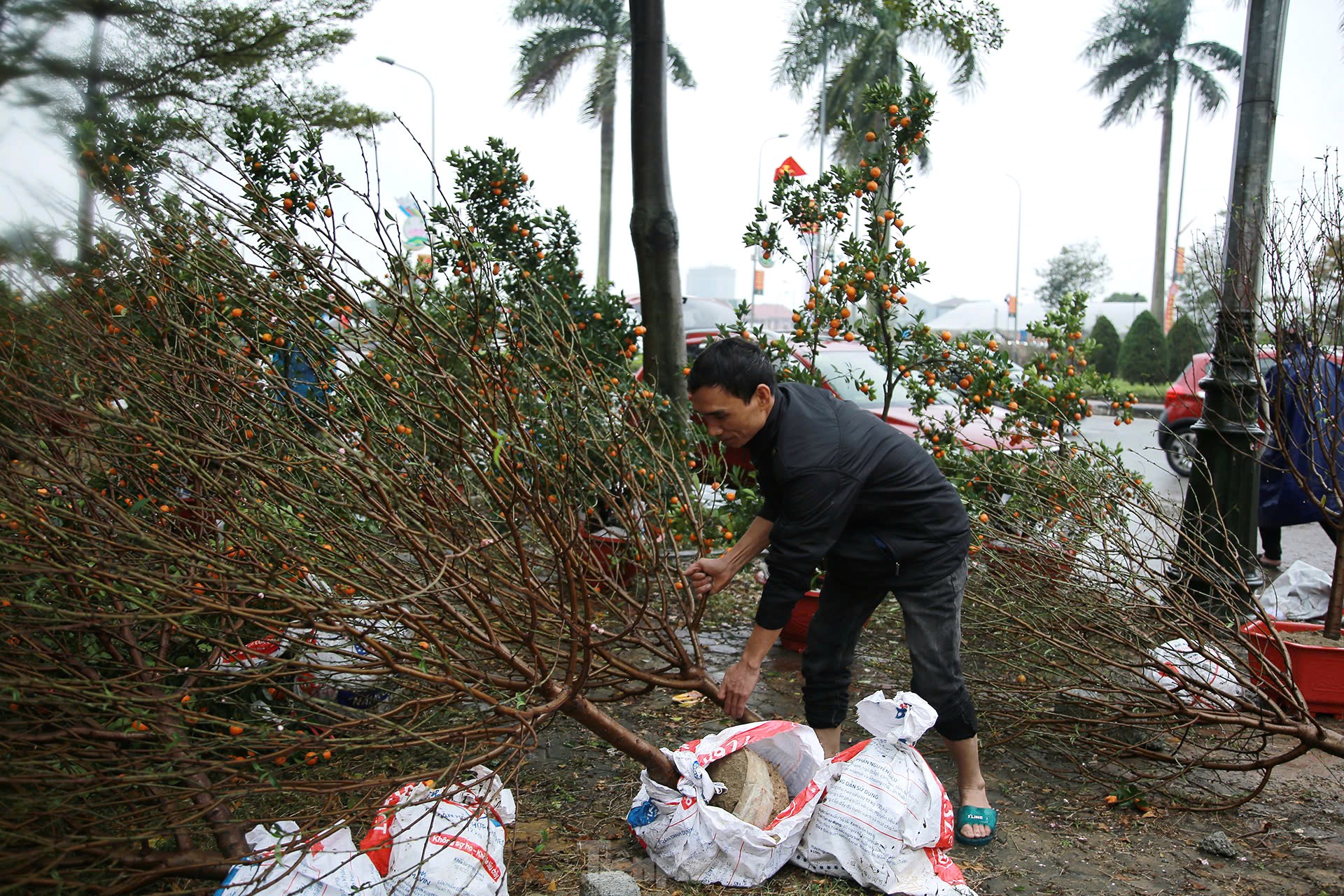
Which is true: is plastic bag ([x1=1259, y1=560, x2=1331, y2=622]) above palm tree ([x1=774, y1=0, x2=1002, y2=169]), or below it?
below

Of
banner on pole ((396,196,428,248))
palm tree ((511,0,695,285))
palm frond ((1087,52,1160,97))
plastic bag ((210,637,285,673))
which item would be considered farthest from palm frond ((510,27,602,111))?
plastic bag ((210,637,285,673))

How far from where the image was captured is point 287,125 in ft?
15.5

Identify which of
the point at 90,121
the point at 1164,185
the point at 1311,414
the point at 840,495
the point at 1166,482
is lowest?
the point at 1166,482

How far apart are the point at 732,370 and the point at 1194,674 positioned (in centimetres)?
211

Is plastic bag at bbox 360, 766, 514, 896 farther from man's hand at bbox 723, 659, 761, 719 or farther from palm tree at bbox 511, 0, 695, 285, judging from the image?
palm tree at bbox 511, 0, 695, 285

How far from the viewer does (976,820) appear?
9.12 ft

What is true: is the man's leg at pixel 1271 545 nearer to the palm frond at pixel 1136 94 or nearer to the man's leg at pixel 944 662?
the man's leg at pixel 944 662

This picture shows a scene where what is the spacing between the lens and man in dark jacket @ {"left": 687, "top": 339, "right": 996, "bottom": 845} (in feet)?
8.55

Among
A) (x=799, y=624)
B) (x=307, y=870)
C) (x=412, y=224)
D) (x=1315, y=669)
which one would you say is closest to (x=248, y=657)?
(x=307, y=870)

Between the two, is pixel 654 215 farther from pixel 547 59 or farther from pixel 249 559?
pixel 547 59

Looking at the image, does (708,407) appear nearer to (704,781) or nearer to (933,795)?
(704,781)

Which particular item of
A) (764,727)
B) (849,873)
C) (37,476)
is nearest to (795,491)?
(764,727)

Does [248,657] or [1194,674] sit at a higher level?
[248,657]

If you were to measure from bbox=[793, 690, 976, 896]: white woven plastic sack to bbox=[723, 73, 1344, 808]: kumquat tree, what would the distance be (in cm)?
68
